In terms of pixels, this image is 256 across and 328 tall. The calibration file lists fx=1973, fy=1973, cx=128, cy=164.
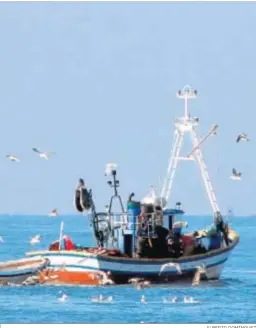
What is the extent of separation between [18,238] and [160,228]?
73.0 meters

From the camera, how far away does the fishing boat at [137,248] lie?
68.4 metres

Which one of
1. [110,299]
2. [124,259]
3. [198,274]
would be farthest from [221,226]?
[110,299]

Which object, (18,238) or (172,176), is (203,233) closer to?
(172,176)

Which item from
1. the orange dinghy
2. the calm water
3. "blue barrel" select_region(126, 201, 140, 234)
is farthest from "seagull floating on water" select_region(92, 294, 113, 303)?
"blue barrel" select_region(126, 201, 140, 234)

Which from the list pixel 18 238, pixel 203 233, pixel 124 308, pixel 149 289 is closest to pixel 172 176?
pixel 203 233

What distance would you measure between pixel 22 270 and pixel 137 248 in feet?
13.6

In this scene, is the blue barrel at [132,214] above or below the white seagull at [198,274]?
above

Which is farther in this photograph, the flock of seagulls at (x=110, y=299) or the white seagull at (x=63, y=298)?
the white seagull at (x=63, y=298)

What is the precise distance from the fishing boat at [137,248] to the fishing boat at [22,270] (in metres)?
0.25

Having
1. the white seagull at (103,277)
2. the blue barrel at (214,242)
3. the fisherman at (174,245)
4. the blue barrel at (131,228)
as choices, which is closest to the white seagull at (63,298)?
the white seagull at (103,277)

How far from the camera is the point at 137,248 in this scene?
69750 mm

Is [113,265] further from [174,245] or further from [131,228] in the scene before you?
[174,245]

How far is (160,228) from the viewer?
69875mm

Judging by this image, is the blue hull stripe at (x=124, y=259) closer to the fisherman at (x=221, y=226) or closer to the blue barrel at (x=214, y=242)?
the blue barrel at (x=214, y=242)
